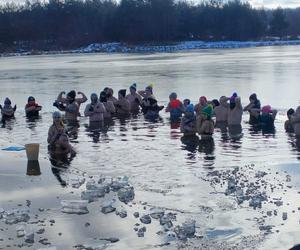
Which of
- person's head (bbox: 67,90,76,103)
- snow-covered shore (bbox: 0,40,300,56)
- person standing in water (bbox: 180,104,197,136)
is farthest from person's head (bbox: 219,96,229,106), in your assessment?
snow-covered shore (bbox: 0,40,300,56)

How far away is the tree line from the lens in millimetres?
126375

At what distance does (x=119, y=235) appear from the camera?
10.2 m

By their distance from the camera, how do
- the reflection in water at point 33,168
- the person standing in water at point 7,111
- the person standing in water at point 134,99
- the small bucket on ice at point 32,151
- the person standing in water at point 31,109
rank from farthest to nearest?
the person standing in water at point 134,99, the person standing in water at point 31,109, the person standing in water at point 7,111, the small bucket on ice at point 32,151, the reflection in water at point 33,168

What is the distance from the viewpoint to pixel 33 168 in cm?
1527

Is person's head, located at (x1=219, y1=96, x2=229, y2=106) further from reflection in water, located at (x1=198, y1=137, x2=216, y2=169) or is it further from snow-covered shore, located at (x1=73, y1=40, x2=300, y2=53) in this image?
snow-covered shore, located at (x1=73, y1=40, x2=300, y2=53)

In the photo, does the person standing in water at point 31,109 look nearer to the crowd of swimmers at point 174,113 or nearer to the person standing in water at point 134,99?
the crowd of swimmers at point 174,113

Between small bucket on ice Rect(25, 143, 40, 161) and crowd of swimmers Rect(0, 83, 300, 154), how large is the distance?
1.10 metres

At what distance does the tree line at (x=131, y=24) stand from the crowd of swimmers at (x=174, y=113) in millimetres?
100260

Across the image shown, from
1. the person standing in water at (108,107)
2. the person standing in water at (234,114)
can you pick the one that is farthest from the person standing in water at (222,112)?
the person standing in water at (108,107)

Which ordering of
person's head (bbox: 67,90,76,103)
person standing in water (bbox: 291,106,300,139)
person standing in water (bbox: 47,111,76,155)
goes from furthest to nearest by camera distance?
person's head (bbox: 67,90,76,103) < person standing in water (bbox: 291,106,300,139) < person standing in water (bbox: 47,111,76,155)

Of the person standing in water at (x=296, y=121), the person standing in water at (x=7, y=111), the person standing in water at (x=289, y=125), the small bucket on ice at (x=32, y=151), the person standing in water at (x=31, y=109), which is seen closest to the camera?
the small bucket on ice at (x=32, y=151)

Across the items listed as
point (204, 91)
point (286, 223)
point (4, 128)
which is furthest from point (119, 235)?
point (204, 91)

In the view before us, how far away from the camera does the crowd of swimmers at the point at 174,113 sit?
17.8 meters

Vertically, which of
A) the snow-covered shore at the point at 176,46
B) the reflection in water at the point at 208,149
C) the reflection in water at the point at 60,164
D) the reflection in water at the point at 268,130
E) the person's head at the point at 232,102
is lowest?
the reflection in water at the point at 268,130
